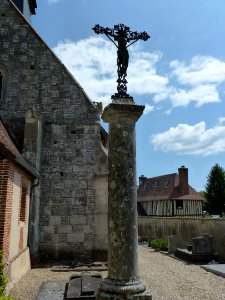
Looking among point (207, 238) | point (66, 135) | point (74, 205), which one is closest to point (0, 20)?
point (66, 135)

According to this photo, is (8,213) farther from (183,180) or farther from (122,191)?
(183,180)

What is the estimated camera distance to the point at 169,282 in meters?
8.76

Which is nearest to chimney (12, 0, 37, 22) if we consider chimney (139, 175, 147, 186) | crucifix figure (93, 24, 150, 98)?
crucifix figure (93, 24, 150, 98)

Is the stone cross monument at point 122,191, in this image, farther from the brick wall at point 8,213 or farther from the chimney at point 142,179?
the chimney at point 142,179

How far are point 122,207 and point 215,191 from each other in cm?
3400

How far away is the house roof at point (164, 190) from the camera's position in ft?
99.0

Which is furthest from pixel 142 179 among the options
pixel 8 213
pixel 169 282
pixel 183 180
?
pixel 8 213

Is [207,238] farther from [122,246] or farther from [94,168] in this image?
[122,246]

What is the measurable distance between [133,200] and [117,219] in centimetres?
38

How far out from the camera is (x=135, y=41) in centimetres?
532

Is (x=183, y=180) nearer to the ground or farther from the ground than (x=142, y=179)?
nearer to the ground

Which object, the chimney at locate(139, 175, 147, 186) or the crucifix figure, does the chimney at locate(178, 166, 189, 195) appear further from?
the crucifix figure

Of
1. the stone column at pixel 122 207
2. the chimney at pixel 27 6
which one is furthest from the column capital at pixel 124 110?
the chimney at pixel 27 6

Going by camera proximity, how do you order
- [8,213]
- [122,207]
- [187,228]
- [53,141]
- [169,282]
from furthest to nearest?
[187,228], [53,141], [169,282], [8,213], [122,207]
